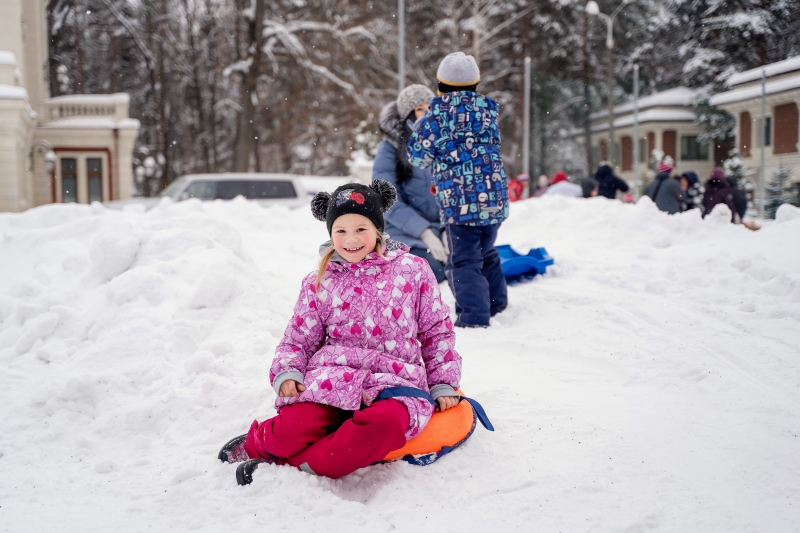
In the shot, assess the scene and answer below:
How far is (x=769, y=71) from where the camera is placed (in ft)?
22.8

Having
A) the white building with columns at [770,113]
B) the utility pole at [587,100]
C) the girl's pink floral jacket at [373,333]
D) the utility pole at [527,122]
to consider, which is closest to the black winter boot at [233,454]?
the girl's pink floral jacket at [373,333]

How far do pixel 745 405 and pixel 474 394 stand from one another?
4.26 feet

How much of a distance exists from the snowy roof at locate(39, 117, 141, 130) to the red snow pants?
2151 cm

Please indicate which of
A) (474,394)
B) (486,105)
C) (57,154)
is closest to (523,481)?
(474,394)

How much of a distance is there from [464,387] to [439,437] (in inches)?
35.4

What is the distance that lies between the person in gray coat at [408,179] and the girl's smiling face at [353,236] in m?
2.41

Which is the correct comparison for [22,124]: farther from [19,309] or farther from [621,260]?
[621,260]

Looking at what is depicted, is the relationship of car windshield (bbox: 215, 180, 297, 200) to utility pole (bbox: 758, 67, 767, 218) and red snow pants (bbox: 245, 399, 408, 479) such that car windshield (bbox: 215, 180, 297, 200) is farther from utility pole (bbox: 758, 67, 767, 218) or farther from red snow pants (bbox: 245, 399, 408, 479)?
red snow pants (bbox: 245, 399, 408, 479)

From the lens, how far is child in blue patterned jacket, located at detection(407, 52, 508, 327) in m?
4.81

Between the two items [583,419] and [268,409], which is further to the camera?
[268,409]

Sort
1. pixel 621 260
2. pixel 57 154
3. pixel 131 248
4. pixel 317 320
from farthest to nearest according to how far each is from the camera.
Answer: pixel 57 154, pixel 621 260, pixel 131 248, pixel 317 320

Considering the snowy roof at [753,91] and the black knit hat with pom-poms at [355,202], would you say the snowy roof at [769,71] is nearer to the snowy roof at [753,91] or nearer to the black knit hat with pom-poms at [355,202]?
the snowy roof at [753,91]

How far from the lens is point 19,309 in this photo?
14.9 feet

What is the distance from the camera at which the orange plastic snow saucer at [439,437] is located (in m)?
2.78
